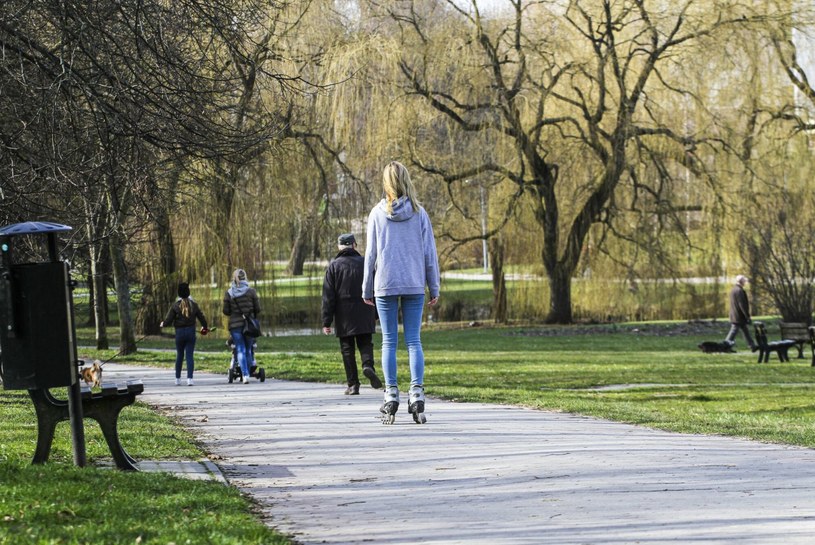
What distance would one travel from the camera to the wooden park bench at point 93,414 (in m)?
8.49

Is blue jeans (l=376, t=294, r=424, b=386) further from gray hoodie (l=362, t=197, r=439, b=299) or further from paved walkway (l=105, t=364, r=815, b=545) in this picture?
paved walkway (l=105, t=364, r=815, b=545)

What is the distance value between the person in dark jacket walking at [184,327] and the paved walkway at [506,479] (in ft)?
19.6

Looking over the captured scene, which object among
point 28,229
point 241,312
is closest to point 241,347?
point 241,312

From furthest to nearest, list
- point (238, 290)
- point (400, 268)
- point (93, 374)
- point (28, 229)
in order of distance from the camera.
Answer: point (238, 290), point (93, 374), point (400, 268), point (28, 229)

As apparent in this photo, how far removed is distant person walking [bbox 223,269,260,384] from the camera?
1836cm

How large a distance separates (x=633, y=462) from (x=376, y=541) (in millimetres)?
3151

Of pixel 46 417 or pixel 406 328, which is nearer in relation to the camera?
pixel 46 417

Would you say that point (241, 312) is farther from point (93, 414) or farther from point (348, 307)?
point (93, 414)

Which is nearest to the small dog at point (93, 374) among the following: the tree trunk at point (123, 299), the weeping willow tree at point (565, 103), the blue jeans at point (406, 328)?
the blue jeans at point (406, 328)

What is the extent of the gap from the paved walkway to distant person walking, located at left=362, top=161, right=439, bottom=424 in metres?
0.53

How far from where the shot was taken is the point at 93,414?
28.2ft

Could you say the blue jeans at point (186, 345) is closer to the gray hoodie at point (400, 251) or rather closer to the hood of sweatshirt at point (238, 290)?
the hood of sweatshirt at point (238, 290)

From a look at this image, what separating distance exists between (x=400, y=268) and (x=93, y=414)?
3481 millimetres

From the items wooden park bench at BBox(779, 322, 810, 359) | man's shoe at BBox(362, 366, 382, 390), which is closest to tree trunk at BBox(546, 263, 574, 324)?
wooden park bench at BBox(779, 322, 810, 359)
